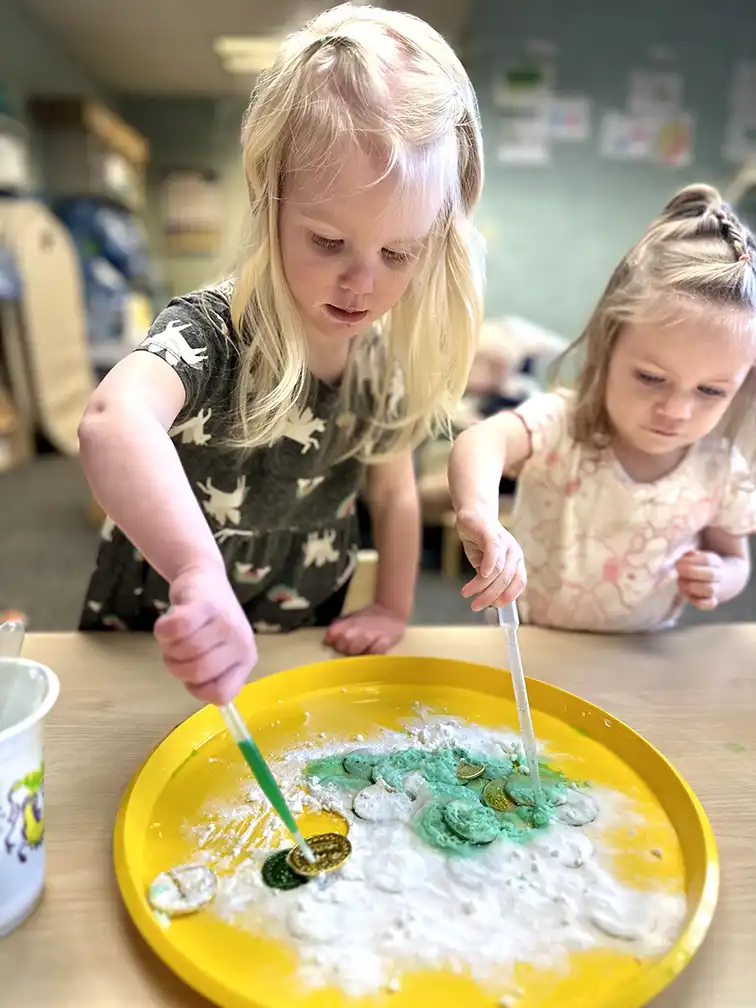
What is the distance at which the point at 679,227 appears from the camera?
76 centimetres

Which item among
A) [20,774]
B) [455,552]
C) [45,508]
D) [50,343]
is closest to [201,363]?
[20,774]

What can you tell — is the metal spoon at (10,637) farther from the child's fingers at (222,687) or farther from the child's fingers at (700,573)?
the child's fingers at (700,573)

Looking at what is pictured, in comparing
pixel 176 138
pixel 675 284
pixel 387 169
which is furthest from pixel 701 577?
pixel 176 138

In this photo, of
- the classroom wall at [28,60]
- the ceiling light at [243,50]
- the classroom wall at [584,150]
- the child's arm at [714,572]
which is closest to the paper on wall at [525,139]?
the classroom wall at [584,150]

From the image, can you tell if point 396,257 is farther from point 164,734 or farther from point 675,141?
point 675,141

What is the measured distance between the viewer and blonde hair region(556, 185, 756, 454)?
704 mm

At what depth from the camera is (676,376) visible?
717 mm

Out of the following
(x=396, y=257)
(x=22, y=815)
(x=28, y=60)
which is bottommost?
(x=22, y=815)

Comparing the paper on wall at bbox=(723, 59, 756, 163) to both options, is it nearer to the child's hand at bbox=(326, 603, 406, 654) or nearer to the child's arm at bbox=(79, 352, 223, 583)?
the child's hand at bbox=(326, 603, 406, 654)

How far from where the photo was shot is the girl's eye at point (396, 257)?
1.94 feet

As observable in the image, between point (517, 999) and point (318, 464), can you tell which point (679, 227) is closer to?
point (318, 464)

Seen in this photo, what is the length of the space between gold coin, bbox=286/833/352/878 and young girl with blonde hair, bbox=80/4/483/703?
0.13 metres

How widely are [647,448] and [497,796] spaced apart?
421 mm

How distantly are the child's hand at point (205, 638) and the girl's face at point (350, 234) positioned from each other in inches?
11.2
